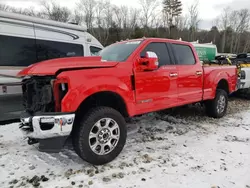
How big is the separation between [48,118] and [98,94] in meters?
0.85

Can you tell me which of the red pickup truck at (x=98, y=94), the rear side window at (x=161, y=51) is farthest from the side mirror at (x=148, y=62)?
the rear side window at (x=161, y=51)

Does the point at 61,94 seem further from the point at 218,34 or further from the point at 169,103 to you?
the point at 218,34

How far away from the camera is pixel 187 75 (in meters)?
4.69

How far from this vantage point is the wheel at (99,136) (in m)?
3.06

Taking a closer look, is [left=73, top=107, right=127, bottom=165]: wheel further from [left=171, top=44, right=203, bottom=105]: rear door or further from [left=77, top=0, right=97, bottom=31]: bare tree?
[left=77, top=0, right=97, bottom=31]: bare tree

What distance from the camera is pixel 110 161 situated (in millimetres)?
3361

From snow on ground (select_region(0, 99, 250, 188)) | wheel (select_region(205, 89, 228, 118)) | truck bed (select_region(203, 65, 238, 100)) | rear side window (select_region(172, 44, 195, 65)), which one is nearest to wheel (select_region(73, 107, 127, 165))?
snow on ground (select_region(0, 99, 250, 188))

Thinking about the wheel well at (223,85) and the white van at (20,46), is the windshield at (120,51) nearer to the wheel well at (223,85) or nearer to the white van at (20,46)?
the white van at (20,46)

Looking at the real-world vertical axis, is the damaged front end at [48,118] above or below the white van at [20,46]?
below

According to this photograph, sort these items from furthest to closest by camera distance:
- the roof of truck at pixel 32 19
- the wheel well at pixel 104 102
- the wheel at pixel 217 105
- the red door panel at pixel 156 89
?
the wheel at pixel 217 105 → the roof of truck at pixel 32 19 → the red door panel at pixel 156 89 → the wheel well at pixel 104 102

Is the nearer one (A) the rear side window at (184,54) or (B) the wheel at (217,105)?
(A) the rear side window at (184,54)

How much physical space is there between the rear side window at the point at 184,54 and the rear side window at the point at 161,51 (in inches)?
14.1

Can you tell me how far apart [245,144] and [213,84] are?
183 centimetres

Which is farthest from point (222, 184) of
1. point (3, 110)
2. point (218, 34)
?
point (218, 34)
